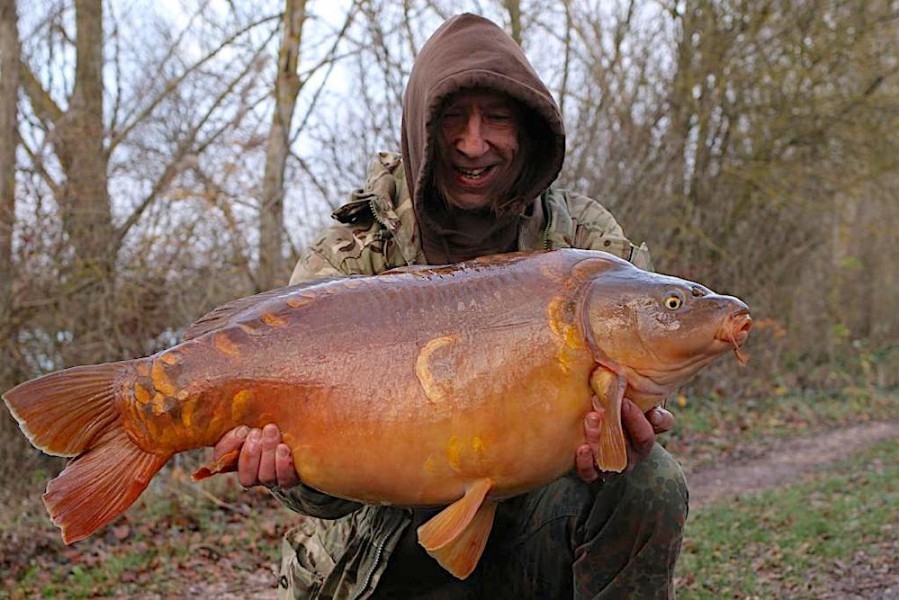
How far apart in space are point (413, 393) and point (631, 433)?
52 cm

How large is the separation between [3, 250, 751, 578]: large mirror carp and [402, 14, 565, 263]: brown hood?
800 mm

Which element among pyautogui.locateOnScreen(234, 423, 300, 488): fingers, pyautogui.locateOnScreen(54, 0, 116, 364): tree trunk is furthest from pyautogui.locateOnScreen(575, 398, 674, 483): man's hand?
pyautogui.locateOnScreen(54, 0, 116, 364): tree trunk

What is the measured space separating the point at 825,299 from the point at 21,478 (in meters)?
10.4

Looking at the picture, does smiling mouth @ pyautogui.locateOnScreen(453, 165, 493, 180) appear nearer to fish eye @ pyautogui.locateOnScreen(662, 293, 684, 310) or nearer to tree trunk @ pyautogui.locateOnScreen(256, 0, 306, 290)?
fish eye @ pyautogui.locateOnScreen(662, 293, 684, 310)

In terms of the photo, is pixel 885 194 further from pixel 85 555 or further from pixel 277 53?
pixel 85 555

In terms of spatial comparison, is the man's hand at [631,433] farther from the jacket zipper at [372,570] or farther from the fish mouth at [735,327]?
the jacket zipper at [372,570]

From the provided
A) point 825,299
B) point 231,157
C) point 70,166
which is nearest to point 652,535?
point 70,166

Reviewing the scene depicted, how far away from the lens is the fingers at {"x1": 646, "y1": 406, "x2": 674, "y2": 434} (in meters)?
2.27

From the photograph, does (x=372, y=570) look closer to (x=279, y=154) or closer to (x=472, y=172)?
(x=472, y=172)

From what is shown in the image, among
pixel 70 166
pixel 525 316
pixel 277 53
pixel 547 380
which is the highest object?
pixel 277 53

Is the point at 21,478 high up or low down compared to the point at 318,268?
down

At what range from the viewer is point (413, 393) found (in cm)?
205

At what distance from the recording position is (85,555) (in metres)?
5.03

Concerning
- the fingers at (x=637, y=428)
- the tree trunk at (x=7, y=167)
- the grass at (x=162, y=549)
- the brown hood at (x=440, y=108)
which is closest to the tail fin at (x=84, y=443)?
the fingers at (x=637, y=428)
